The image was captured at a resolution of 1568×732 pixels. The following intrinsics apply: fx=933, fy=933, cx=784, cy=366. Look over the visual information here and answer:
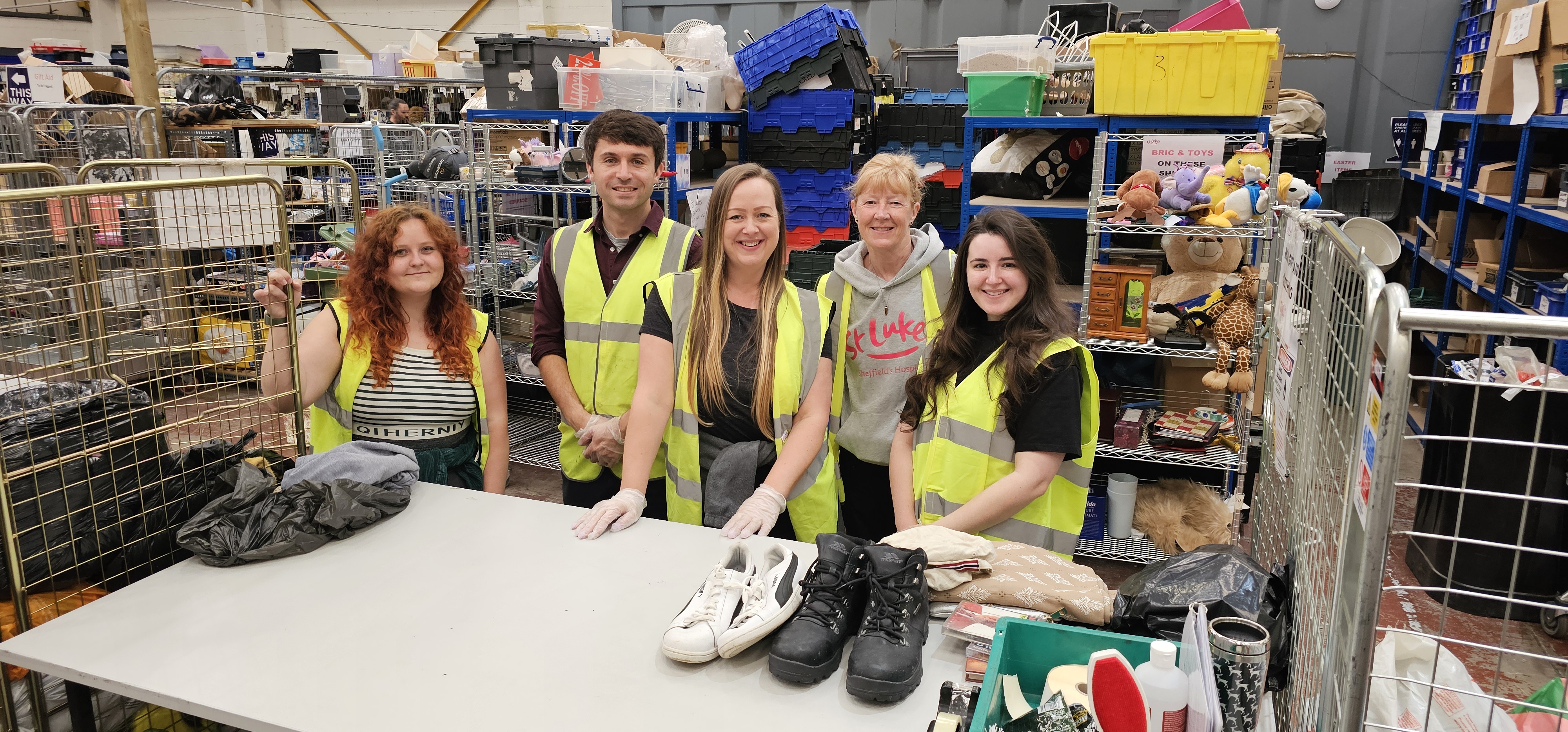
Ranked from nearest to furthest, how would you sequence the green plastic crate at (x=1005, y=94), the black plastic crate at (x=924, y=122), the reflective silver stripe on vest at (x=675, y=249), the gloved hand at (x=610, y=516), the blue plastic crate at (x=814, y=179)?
the gloved hand at (x=610, y=516) → the reflective silver stripe on vest at (x=675, y=249) → the green plastic crate at (x=1005, y=94) → the blue plastic crate at (x=814, y=179) → the black plastic crate at (x=924, y=122)

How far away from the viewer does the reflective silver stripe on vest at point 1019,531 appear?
2.20 m

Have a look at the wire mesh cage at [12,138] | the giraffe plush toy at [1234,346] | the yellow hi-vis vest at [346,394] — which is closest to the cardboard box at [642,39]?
the wire mesh cage at [12,138]

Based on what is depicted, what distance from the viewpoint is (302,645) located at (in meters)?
1.57

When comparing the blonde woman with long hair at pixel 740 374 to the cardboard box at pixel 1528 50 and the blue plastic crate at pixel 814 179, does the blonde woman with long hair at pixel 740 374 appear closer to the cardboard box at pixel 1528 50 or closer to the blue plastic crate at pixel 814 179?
the blue plastic crate at pixel 814 179

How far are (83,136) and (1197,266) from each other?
7.16m

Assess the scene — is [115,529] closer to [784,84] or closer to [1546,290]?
[784,84]

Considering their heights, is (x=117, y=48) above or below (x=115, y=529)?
above

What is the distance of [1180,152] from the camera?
3.64 m

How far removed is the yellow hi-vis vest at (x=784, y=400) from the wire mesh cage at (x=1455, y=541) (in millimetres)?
1218

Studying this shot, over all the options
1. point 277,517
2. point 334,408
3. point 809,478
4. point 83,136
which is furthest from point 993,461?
A: point 83,136

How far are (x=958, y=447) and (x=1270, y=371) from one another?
2.55ft

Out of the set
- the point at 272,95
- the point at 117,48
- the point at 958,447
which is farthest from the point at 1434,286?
the point at 117,48

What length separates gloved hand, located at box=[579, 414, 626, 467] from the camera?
270 centimetres

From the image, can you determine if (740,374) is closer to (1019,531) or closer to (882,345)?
(882,345)
